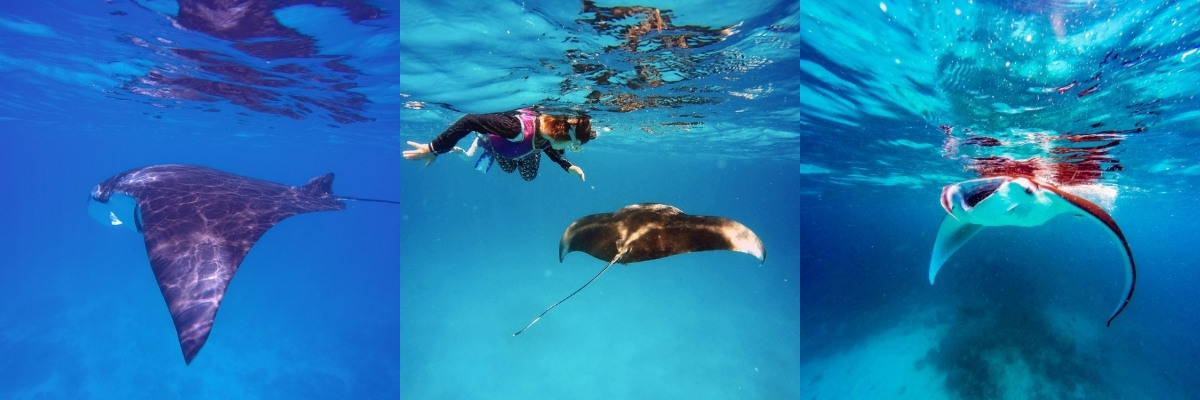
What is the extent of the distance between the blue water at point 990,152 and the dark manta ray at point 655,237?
263cm

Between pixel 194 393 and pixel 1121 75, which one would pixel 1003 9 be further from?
pixel 194 393

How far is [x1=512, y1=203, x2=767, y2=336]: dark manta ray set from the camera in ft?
11.7

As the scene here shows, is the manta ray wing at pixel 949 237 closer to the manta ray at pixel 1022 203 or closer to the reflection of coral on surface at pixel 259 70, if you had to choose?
the manta ray at pixel 1022 203

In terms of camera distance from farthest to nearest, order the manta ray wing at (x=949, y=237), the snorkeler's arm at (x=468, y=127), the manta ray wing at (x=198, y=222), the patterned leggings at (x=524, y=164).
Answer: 1. the patterned leggings at (x=524, y=164)
2. the manta ray wing at (x=949, y=237)
3. the snorkeler's arm at (x=468, y=127)
4. the manta ray wing at (x=198, y=222)

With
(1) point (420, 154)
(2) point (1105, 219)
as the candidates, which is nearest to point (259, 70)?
(1) point (420, 154)

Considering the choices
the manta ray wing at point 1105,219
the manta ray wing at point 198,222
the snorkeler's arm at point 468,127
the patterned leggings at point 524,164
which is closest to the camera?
the manta ray wing at point 1105,219

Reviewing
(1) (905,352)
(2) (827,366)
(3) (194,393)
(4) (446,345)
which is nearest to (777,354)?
(2) (827,366)

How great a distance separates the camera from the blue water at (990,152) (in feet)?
19.8

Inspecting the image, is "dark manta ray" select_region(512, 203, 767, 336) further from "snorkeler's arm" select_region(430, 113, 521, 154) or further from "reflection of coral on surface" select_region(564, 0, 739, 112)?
"reflection of coral on surface" select_region(564, 0, 739, 112)

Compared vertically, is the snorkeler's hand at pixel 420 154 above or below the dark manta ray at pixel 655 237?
above

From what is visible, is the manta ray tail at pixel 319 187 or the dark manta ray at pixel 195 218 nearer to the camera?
the dark manta ray at pixel 195 218

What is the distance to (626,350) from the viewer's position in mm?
15531

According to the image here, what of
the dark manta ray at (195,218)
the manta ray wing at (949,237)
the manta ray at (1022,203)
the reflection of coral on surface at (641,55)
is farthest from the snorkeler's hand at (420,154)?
the manta ray wing at (949,237)

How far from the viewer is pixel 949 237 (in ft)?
20.8
